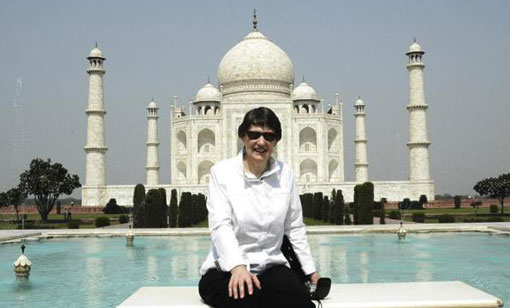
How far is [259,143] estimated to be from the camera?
2881 millimetres

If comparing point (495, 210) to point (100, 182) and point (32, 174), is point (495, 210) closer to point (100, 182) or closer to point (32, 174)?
point (32, 174)

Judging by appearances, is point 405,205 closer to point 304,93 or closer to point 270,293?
point 304,93

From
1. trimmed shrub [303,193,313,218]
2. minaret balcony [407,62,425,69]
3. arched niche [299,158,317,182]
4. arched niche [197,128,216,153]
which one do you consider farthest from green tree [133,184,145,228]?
minaret balcony [407,62,425,69]

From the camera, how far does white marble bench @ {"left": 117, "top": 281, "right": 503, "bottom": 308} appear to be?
281 cm

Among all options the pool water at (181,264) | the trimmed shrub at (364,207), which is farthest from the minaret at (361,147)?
the pool water at (181,264)

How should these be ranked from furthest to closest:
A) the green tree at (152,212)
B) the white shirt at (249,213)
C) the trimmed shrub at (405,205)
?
the trimmed shrub at (405,205) → the green tree at (152,212) → the white shirt at (249,213)

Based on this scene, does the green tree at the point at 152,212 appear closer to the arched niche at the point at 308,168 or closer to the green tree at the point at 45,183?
the green tree at the point at 45,183

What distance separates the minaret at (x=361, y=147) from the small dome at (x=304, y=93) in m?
3.19

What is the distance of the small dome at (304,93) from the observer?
37.6 metres

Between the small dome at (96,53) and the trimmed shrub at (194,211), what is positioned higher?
the small dome at (96,53)

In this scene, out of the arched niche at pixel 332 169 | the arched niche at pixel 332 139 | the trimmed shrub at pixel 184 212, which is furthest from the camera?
the arched niche at pixel 332 139

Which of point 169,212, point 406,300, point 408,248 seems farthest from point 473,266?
point 169,212

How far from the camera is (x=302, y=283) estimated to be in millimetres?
2865

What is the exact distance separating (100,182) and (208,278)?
102 feet
